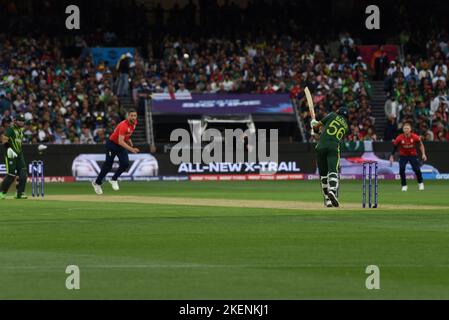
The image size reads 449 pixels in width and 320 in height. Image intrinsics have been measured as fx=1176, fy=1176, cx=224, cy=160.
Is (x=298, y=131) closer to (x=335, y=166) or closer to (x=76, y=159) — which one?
(x=76, y=159)

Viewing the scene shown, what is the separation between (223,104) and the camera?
1946 inches

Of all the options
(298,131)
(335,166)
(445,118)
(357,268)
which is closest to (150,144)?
(298,131)

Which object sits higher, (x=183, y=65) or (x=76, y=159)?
(x=183, y=65)

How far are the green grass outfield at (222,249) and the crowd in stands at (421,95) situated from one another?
64.6 feet

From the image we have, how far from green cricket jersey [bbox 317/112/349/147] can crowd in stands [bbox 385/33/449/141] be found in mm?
22816

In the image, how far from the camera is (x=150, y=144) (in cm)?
4516

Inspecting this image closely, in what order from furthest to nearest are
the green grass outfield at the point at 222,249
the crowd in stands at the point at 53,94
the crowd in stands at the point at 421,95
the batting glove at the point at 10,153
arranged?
the crowd in stands at the point at 421,95, the crowd in stands at the point at 53,94, the batting glove at the point at 10,153, the green grass outfield at the point at 222,249

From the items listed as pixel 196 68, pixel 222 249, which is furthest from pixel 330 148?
pixel 196 68

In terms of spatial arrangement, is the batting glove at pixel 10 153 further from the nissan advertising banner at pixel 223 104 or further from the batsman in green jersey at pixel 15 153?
the nissan advertising banner at pixel 223 104

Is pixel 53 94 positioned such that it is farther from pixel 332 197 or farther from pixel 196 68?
pixel 332 197

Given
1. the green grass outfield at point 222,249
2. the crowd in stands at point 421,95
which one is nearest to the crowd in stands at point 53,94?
the crowd in stands at point 421,95

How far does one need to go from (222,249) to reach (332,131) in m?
9.49

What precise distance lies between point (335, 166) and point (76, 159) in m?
20.7

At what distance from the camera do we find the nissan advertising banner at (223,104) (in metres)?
49.3
